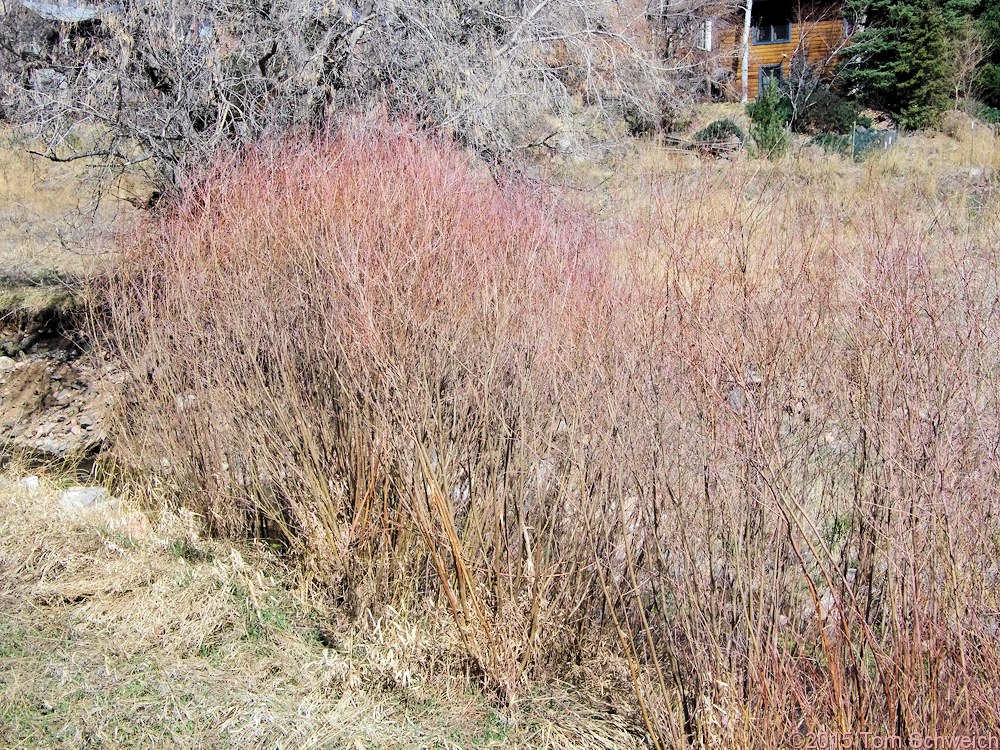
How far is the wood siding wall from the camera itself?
26344 millimetres

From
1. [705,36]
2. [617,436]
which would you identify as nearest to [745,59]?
[705,36]

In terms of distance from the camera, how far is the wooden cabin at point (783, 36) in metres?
26.4

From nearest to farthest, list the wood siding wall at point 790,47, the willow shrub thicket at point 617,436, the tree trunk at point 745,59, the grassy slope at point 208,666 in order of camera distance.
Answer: the willow shrub thicket at point 617,436
the grassy slope at point 208,666
the tree trunk at point 745,59
the wood siding wall at point 790,47

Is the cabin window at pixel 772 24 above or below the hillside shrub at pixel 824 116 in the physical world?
above

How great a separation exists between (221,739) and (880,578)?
92.7 inches

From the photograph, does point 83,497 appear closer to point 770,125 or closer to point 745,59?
point 770,125

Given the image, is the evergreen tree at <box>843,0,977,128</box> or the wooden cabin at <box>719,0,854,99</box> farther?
the wooden cabin at <box>719,0,854,99</box>

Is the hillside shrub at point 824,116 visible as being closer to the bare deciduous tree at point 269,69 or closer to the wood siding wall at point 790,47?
the wood siding wall at point 790,47

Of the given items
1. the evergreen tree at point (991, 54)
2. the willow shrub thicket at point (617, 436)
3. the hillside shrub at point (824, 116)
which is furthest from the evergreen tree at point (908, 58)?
the willow shrub thicket at point (617, 436)

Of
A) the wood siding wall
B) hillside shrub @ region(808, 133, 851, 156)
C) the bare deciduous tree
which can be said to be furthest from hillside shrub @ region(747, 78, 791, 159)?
the wood siding wall

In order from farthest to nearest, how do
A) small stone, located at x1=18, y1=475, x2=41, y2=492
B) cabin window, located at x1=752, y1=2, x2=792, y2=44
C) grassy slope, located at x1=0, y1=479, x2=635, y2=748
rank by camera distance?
1. cabin window, located at x1=752, y1=2, x2=792, y2=44
2. small stone, located at x1=18, y1=475, x2=41, y2=492
3. grassy slope, located at x1=0, y1=479, x2=635, y2=748

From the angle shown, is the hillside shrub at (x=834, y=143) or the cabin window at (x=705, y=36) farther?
the cabin window at (x=705, y=36)

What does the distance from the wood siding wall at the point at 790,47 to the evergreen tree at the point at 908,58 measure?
219cm

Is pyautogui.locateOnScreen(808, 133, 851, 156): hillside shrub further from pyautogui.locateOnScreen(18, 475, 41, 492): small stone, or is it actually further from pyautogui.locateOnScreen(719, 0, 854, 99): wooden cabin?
pyautogui.locateOnScreen(18, 475, 41, 492): small stone
